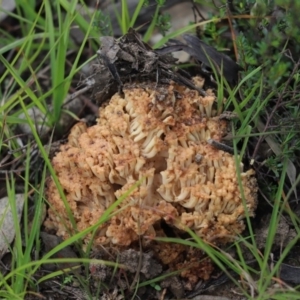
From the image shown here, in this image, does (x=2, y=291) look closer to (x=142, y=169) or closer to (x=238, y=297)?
(x=142, y=169)

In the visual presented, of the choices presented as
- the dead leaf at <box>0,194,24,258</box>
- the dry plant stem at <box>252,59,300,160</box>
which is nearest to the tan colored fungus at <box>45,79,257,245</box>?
the dry plant stem at <box>252,59,300,160</box>

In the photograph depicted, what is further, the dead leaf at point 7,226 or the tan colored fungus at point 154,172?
the dead leaf at point 7,226

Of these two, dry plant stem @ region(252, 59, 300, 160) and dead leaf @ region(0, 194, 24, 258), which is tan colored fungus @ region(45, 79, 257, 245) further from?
dead leaf @ region(0, 194, 24, 258)

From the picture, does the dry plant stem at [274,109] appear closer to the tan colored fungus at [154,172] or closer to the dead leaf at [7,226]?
the tan colored fungus at [154,172]

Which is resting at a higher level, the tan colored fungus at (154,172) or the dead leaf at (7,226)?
the tan colored fungus at (154,172)

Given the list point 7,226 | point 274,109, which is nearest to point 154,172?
point 274,109

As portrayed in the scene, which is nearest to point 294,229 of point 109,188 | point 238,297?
point 238,297

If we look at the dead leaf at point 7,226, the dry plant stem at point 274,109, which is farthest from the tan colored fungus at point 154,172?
the dead leaf at point 7,226

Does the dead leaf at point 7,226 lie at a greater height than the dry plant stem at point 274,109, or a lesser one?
lesser

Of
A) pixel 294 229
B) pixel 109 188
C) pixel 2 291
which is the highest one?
pixel 109 188

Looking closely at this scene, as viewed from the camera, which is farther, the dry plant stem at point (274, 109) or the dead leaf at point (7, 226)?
the dead leaf at point (7, 226)
